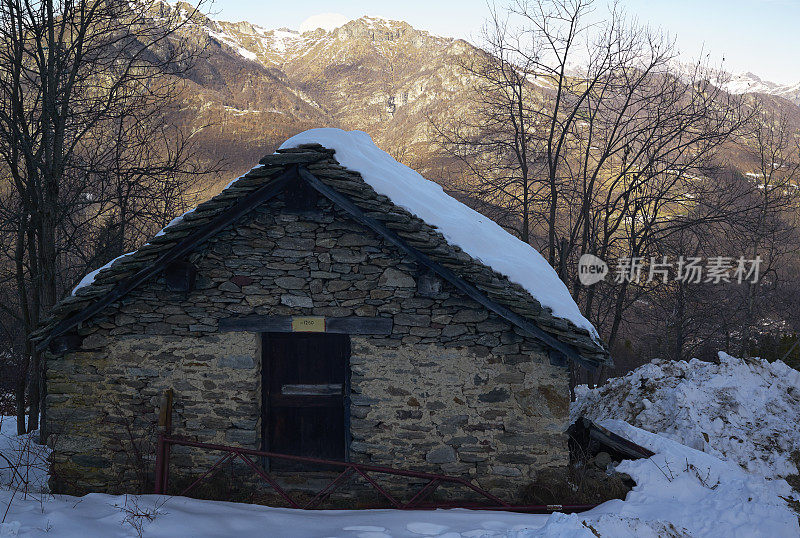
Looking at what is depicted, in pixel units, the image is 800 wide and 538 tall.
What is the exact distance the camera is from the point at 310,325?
6.10m

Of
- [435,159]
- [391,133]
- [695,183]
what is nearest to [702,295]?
[695,183]

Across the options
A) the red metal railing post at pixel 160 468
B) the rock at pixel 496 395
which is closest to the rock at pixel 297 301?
the red metal railing post at pixel 160 468

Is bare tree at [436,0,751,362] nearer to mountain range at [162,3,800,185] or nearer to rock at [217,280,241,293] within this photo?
rock at [217,280,241,293]

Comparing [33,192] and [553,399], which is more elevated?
[33,192]

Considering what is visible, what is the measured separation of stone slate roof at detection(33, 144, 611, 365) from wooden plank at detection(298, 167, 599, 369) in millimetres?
57

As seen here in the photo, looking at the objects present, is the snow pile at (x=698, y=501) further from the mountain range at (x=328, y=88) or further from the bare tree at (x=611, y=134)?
the mountain range at (x=328, y=88)

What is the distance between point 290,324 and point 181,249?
1498 millimetres

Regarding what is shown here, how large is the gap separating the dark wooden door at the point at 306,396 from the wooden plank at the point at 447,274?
1663 millimetres

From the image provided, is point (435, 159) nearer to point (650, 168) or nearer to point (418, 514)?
point (650, 168)

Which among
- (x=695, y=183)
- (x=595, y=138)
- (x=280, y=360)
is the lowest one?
(x=280, y=360)

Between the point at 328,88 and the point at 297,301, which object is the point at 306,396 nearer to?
the point at 297,301

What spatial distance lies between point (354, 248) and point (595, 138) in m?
13.2

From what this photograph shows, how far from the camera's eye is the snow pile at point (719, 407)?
344 inches

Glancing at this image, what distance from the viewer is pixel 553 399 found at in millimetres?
6027
